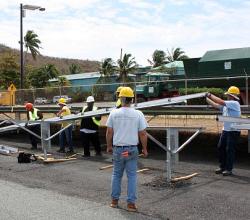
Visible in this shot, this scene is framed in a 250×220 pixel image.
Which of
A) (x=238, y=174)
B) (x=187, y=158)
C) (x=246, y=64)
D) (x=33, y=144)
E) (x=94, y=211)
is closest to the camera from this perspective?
(x=94, y=211)

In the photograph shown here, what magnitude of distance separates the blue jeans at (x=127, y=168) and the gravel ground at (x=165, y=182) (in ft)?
1.06

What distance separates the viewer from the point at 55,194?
6.24 meters

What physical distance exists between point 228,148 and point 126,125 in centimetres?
311

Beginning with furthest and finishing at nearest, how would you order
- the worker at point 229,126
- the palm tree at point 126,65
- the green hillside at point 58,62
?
the green hillside at point 58,62
the palm tree at point 126,65
the worker at point 229,126

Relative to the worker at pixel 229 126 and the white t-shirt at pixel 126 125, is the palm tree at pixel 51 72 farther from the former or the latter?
the white t-shirt at pixel 126 125

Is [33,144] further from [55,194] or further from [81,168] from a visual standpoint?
[55,194]

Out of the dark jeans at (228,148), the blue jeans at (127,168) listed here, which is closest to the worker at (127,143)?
the blue jeans at (127,168)

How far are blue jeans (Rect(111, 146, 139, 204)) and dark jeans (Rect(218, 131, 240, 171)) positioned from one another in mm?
2921

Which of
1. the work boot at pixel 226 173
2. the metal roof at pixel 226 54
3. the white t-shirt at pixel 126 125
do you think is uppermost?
the metal roof at pixel 226 54

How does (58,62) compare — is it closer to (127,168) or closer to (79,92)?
(79,92)

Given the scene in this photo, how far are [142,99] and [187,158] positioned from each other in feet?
26.6

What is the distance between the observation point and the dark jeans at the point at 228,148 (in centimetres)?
734

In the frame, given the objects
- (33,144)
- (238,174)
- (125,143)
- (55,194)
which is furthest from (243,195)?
(33,144)

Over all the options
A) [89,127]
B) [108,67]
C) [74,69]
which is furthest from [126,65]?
[89,127]
